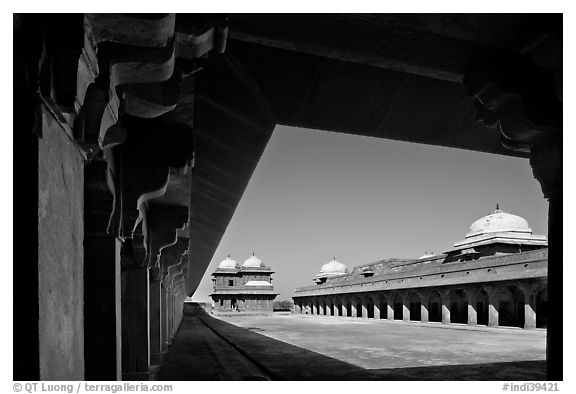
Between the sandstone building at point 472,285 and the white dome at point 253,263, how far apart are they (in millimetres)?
19257

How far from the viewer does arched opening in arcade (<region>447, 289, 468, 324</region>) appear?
25.4 meters

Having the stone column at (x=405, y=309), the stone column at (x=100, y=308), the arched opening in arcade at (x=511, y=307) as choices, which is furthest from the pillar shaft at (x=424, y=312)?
the stone column at (x=100, y=308)

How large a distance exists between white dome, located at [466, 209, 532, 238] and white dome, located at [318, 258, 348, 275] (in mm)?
26814

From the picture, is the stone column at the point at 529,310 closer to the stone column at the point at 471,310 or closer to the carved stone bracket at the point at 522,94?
the stone column at the point at 471,310

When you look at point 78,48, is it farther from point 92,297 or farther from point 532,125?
point 532,125

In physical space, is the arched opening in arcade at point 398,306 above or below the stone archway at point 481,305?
below

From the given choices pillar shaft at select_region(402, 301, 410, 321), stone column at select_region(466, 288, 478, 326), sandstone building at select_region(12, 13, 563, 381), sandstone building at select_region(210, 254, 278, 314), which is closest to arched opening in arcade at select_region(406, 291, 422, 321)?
pillar shaft at select_region(402, 301, 410, 321)

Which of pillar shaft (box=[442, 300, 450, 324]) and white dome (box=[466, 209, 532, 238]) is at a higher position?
white dome (box=[466, 209, 532, 238])

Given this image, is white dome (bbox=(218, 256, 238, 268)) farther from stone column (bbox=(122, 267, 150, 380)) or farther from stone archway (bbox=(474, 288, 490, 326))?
stone column (bbox=(122, 267, 150, 380))

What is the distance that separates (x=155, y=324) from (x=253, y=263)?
171ft

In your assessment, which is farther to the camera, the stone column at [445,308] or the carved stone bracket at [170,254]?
the stone column at [445,308]

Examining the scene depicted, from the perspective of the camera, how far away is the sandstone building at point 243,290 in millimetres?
52812

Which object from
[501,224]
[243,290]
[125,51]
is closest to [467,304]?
[501,224]

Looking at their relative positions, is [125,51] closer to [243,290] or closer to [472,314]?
[472,314]
